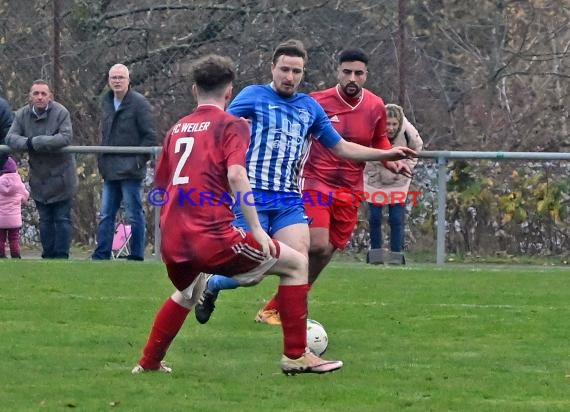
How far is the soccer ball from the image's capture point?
7870 mm

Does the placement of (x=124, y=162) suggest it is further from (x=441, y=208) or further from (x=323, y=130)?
(x=323, y=130)

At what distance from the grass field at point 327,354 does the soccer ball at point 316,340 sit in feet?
0.40

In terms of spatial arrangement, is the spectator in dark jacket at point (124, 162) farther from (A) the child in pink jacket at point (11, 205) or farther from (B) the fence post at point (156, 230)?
(A) the child in pink jacket at point (11, 205)

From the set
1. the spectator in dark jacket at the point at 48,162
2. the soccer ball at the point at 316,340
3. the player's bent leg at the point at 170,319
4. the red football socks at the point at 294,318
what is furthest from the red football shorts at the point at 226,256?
the spectator in dark jacket at the point at 48,162

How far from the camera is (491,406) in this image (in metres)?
6.39

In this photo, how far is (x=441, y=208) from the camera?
14.1m

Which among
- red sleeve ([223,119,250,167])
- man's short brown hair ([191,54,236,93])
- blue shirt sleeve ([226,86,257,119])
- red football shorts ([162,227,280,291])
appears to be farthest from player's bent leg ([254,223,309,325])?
man's short brown hair ([191,54,236,93])

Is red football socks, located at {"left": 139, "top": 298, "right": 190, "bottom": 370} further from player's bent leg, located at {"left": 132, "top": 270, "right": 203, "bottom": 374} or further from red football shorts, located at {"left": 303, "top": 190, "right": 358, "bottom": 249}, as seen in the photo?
red football shorts, located at {"left": 303, "top": 190, "right": 358, "bottom": 249}

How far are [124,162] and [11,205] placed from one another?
1257mm

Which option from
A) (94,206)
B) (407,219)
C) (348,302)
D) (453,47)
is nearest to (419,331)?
(348,302)

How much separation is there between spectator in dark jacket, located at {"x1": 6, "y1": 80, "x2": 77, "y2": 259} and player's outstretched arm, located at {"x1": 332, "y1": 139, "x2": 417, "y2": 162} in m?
5.98

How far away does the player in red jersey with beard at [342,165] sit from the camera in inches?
369

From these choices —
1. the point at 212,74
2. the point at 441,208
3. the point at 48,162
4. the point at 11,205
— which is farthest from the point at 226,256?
the point at 11,205

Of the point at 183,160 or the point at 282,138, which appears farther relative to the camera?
the point at 282,138
